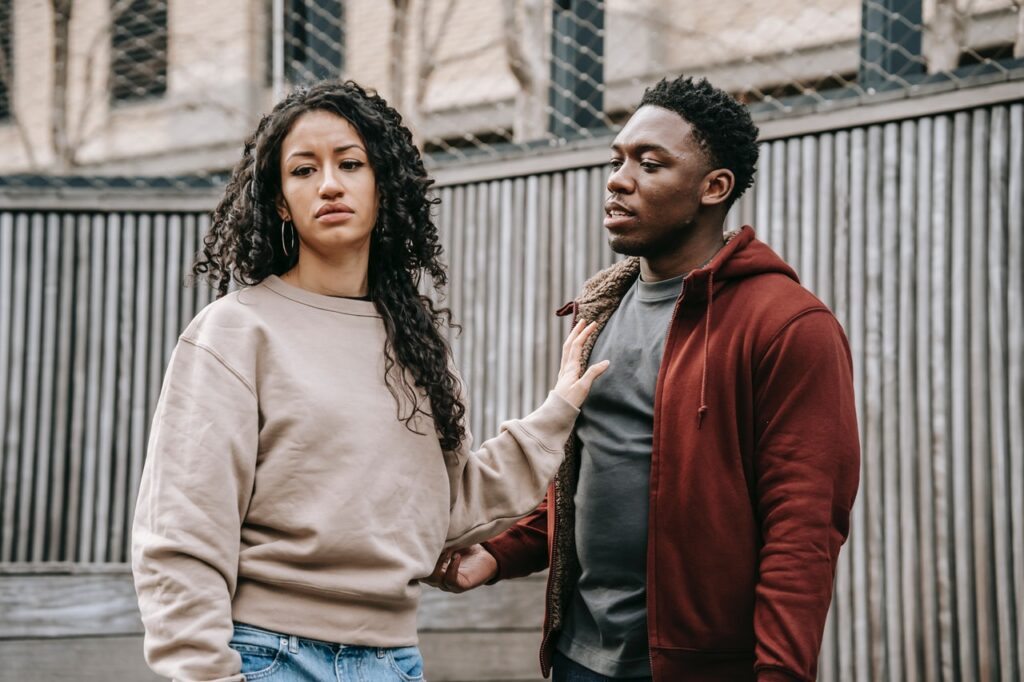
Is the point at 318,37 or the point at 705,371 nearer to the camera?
the point at 705,371

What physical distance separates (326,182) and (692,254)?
3.03ft

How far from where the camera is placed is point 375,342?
8.71 feet

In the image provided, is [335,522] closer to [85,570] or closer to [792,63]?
[85,570]

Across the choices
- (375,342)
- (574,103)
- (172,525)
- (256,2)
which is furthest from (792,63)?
(172,525)

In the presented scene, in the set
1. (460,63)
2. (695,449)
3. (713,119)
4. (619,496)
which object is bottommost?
(619,496)

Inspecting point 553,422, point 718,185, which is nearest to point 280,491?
point 553,422

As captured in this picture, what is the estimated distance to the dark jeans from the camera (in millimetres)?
2719

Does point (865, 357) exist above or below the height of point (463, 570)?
above

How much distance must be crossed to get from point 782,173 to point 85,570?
313cm

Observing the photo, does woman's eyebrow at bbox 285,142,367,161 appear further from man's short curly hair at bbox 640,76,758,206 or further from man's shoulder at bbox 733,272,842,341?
man's shoulder at bbox 733,272,842,341

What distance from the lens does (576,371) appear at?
2.99m

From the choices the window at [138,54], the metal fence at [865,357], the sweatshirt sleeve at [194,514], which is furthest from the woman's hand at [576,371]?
the window at [138,54]

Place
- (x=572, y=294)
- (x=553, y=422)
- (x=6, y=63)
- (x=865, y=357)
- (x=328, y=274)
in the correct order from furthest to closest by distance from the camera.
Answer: (x=6, y=63)
(x=572, y=294)
(x=865, y=357)
(x=553, y=422)
(x=328, y=274)

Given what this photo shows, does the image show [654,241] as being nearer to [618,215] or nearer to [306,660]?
[618,215]
